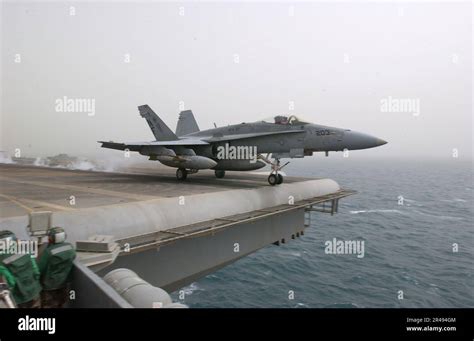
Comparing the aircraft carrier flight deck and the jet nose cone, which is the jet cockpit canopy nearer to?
the jet nose cone

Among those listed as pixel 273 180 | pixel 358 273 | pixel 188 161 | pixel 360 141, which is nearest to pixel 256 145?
A: pixel 273 180

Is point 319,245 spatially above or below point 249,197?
below

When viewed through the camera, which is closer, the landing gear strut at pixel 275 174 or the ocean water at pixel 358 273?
the landing gear strut at pixel 275 174

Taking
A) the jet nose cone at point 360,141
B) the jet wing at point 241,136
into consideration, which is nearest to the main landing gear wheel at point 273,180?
the jet wing at point 241,136

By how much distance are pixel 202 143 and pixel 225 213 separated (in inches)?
278

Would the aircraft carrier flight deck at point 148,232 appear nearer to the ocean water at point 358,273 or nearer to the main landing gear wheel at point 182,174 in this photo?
the main landing gear wheel at point 182,174

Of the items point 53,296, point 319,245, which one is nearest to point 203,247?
point 53,296

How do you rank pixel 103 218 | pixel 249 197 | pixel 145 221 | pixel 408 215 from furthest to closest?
pixel 408 215, pixel 249 197, pixel 145 221, pixel 103 218

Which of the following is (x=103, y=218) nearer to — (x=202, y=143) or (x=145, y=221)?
(x=145, y=221)

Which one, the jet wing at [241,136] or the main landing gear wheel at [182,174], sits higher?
the jet wing at [241,136]

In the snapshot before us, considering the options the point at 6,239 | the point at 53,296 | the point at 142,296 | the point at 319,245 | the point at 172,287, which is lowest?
the point at 319,245

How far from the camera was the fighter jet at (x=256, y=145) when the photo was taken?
52.4 ft

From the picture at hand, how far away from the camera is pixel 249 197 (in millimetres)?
14992

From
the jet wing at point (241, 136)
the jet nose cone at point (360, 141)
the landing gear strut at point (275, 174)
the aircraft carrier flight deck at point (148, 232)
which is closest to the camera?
the aircraft carrier flight deck at point (148, 232)
